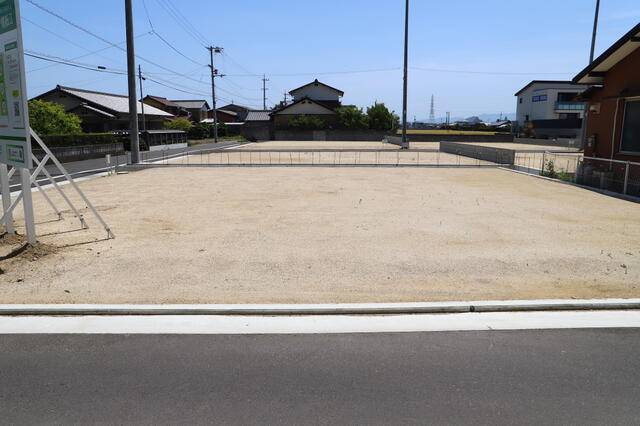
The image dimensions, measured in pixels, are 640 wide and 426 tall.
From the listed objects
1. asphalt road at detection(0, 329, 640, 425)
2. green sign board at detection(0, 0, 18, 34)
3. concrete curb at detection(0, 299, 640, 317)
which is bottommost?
asphalt road at detection(0, 329, 640, 425)

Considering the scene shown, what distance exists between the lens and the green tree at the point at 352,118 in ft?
231

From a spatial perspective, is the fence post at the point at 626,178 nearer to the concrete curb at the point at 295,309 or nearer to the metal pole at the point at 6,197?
the concrete curb at the point at 295,309

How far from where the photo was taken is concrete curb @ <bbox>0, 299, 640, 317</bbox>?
18.1 ft

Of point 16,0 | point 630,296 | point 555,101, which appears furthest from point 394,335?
point 555,101

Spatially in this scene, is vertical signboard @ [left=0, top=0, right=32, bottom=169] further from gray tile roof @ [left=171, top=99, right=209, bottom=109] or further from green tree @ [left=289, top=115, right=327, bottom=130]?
gray tile roof @ [left=171, top=99, right=209, bottom=109]

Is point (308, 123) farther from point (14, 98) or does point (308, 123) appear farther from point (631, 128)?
point (14, 98)

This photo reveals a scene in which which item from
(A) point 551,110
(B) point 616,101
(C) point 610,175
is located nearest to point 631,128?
(B) point 616,101

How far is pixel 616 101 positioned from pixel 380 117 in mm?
55897

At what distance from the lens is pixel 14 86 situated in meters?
7.24

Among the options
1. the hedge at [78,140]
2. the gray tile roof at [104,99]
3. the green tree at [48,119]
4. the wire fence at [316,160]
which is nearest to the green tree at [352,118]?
the gray tile roof at [104,99]

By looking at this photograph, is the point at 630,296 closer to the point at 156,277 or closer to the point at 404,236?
the point at 404,236

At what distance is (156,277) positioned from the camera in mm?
6750

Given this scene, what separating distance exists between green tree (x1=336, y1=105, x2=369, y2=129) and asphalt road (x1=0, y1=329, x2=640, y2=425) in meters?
66.7

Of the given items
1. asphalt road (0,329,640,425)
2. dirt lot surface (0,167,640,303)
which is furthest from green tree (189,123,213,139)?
asphalt road (0,329,640,425)
